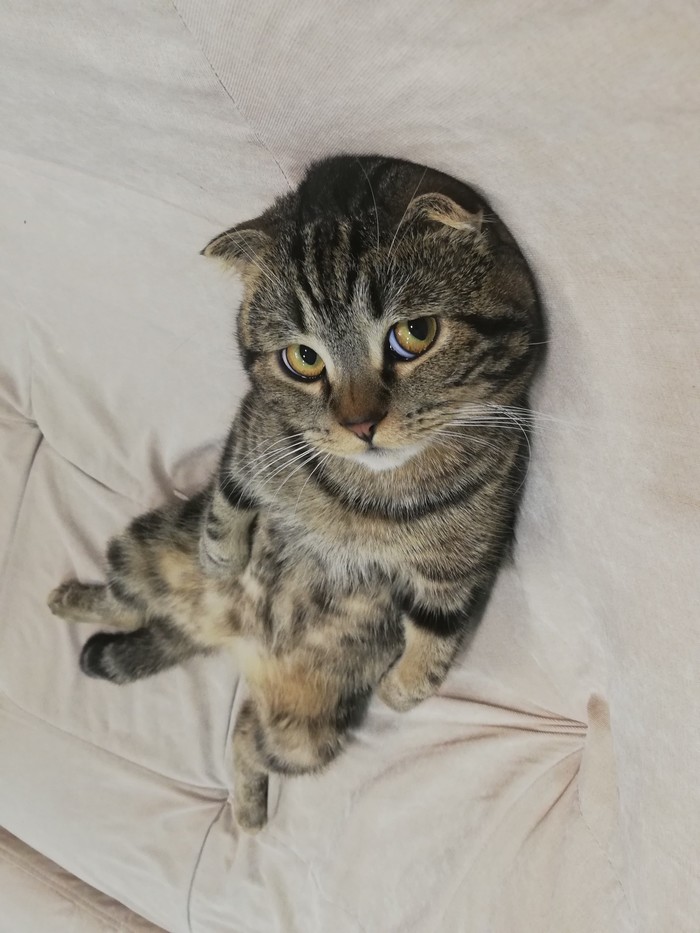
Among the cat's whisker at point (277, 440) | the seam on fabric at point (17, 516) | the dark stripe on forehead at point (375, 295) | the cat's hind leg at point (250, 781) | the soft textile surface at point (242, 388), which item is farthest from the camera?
the seam on fabric at point (17, 516)

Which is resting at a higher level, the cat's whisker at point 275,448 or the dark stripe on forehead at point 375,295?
the dark stripe on forehead at point 375,295

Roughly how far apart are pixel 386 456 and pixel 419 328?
5.8 inches

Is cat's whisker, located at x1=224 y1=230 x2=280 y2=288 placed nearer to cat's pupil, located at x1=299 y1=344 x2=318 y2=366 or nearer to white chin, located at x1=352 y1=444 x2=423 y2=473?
cat's pupil, located at x1=299 y1=344 x2=318 y2=366

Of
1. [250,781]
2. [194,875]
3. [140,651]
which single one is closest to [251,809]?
[250,781]

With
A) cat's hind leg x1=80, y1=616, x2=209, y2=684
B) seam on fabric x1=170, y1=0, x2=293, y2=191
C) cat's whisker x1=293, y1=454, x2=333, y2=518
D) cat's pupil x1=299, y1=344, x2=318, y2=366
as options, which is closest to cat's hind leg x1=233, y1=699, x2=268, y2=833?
cat's hind leg x1=80, y1=616, x2=209, y2=684

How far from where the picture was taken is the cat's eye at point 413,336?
70 centimetres

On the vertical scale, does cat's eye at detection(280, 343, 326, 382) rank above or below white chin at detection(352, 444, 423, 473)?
above

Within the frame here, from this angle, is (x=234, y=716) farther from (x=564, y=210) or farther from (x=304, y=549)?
(x=564, y=210)

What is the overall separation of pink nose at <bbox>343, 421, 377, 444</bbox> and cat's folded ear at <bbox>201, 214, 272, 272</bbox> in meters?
0.22

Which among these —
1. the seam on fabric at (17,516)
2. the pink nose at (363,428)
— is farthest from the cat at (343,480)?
the seam on fabric at (17,516)

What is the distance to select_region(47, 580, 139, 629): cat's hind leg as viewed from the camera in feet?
4.02

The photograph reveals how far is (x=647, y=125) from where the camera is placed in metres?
0.49

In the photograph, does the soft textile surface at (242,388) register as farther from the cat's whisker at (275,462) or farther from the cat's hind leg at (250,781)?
the cat's whisker at (275,462)

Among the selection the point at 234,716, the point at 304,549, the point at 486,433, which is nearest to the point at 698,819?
the point at 486,433
